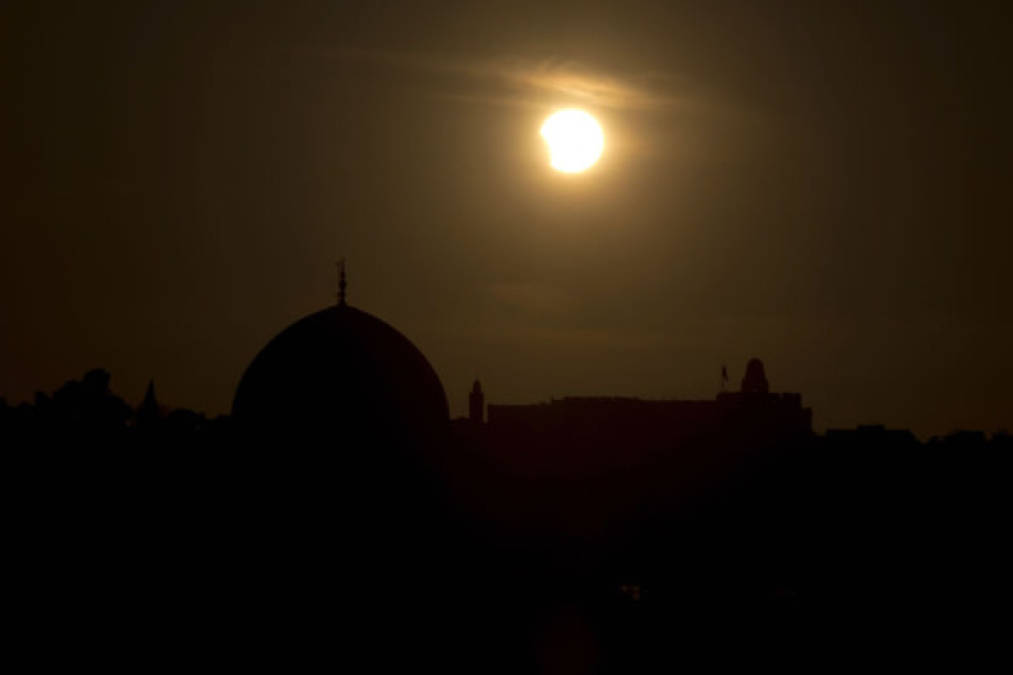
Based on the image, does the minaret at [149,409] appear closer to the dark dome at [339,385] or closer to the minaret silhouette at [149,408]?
the minaret silhouette at [149,408]

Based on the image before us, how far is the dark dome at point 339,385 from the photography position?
2558 centimetres

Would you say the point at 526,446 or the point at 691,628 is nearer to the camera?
the point at 691,628

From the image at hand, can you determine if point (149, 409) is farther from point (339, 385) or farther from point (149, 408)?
point (339, 385)

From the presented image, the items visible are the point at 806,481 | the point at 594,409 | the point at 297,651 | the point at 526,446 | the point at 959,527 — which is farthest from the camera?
the point at 594,409

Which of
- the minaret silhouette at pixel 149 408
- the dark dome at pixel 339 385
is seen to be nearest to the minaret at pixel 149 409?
the minaret silhouette at pixel 149 408

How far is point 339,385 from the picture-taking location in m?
25.6

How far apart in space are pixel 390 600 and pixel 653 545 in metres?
5.44

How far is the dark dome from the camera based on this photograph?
25578 mm

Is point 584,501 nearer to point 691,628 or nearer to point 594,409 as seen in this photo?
point 691,628

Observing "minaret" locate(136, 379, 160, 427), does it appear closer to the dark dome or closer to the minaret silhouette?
the minaret silhouette

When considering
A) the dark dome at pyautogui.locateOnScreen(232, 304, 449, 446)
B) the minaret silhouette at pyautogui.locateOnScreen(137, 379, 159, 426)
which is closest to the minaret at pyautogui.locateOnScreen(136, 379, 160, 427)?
the minaret silhouette at pyautogui.locateOnScreen(137, 379, 159, 426)

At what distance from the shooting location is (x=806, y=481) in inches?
1251

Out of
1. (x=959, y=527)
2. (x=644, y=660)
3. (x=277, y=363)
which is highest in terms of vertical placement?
(x=277, y=363)

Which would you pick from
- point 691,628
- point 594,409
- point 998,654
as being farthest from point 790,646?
point 594,409
